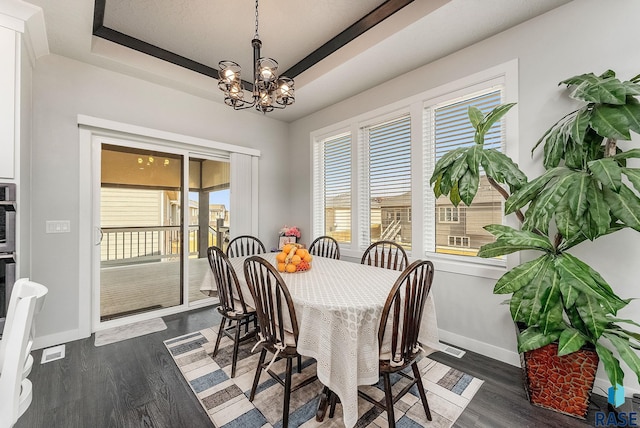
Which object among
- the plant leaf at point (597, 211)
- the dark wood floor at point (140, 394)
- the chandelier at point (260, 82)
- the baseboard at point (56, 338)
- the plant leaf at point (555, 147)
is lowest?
the dark wood floor at point (140, 394)

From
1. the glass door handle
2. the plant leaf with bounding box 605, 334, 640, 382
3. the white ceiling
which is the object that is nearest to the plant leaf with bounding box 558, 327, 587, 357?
the plant leaf with bounding box 605, 334, 640, 382

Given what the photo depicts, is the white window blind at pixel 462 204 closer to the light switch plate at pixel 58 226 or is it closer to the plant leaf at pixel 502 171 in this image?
the plant leaf at pixel 502 171

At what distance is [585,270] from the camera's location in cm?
154

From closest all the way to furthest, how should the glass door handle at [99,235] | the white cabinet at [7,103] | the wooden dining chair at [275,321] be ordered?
1. the wooden dining chair at [275,321]
2. the white cabinet at [7,103]
3. the glass door handle at [99,235]

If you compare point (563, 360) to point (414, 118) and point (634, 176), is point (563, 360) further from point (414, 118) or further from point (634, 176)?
point (414, 118)

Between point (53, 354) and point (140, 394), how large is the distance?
1.23 m

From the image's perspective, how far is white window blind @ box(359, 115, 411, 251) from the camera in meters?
3.02

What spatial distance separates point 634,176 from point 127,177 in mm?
4350

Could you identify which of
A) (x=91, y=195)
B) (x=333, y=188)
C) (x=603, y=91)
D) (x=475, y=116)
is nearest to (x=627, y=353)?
(x=603, y=91)

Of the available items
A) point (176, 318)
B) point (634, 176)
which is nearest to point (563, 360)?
point (634, 176)

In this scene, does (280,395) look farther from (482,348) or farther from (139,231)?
(139,231)

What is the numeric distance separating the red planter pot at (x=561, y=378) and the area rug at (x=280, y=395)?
361 millimetres

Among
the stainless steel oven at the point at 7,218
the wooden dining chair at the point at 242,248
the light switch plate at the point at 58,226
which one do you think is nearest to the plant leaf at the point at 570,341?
the wooden dining chair at the point at 242,248

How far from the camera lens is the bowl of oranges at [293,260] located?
84.9 inches
